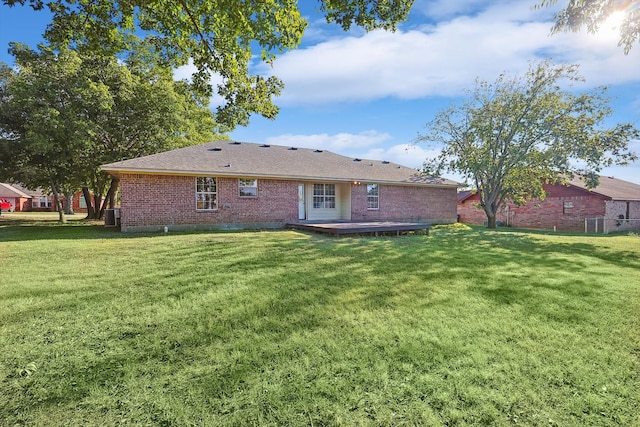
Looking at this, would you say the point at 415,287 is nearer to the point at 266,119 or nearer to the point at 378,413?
the point at 378,413

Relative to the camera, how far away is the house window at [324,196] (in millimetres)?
16706

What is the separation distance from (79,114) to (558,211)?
3123 centimetres

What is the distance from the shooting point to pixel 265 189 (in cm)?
1480

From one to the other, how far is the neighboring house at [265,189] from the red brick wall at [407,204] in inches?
2.1

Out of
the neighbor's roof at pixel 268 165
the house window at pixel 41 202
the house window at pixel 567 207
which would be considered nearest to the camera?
the neighbor's roof at pixel 268 165

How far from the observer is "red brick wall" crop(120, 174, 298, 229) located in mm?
12516

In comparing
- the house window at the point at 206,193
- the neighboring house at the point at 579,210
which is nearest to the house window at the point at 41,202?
the house window at the point at 206,193

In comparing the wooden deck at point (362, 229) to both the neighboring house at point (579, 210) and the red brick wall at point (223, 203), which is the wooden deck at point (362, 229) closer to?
the red brick wall at point (223, 203)

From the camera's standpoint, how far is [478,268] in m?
6.64

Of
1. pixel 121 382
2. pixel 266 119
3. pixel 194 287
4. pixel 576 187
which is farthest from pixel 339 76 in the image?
pixel 576 187

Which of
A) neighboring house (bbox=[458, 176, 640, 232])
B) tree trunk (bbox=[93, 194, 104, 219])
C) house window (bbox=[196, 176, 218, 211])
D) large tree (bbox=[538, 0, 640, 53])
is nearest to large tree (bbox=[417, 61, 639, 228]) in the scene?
neighboring house (bbox=[458, 176, 640, 232])

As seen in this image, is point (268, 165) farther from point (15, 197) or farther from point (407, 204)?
point (15, 197)

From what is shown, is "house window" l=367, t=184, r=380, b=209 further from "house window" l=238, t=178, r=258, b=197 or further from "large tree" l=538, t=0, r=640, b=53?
"large tree" l=538, t=0, r=640, b=53

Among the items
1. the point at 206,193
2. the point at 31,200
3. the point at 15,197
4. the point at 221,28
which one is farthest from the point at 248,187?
the point at 31,200
